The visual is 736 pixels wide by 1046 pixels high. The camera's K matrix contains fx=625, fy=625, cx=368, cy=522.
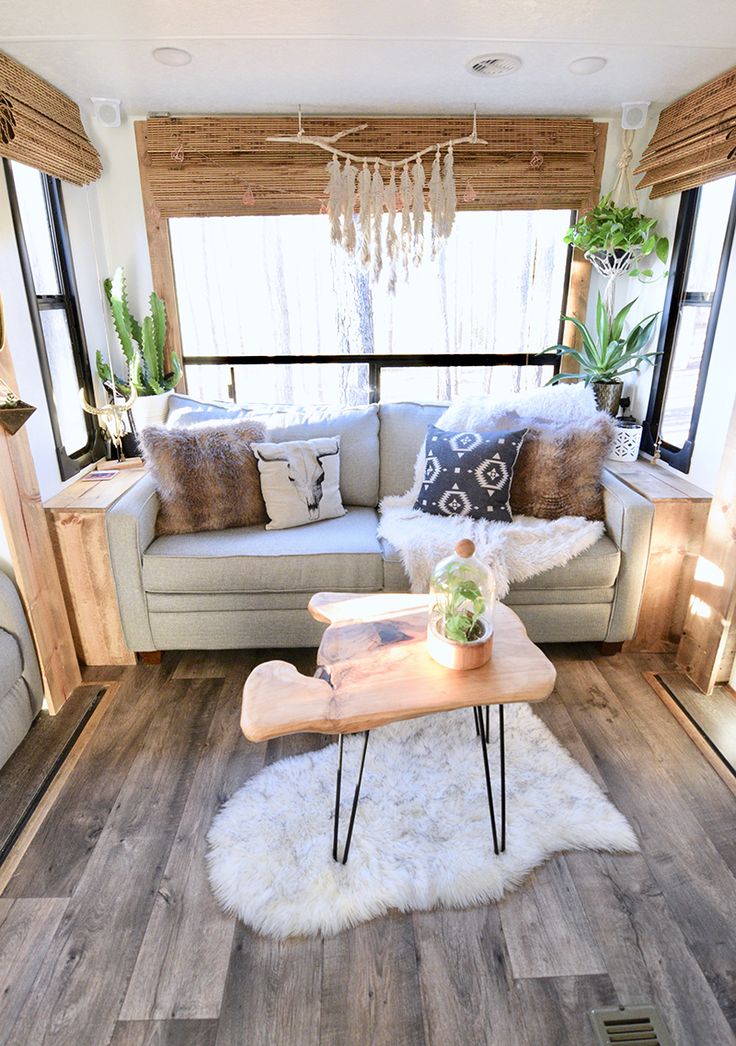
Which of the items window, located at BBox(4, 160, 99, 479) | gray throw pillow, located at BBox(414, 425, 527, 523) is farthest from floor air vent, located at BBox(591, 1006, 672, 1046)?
window, located at BBox(4, 160, 99, 479)

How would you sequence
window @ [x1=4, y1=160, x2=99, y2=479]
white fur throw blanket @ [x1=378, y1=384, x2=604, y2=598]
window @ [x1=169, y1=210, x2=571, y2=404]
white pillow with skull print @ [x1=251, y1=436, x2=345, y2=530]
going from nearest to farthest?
white fur throw blanket @ [x1=378, y1=384, x2=604, y2=598], window @ [x1=4, y1=160, x2=99, y2=479], white pillow with skull print @ [x1=251, y1=436, x2=345, y2=530], window @ [x1=169, y1=210, x2=571, y2=404]

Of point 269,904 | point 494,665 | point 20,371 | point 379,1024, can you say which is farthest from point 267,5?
point 379,1024

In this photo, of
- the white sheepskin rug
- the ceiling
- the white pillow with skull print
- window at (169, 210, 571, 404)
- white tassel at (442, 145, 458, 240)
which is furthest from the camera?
window at (169, 210, 571, 404)

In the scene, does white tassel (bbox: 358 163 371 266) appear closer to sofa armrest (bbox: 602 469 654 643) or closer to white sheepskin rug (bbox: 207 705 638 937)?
sofa armrest (bbox: 602 469 654 643)

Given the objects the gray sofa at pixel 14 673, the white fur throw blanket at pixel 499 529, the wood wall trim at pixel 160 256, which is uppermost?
the wood wall trim at pixel 160 256

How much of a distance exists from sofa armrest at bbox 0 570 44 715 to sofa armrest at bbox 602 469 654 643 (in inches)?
83.5

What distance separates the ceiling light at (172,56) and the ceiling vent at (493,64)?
3.25ft

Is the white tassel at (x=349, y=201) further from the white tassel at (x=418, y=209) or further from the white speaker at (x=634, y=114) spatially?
the white speaker at (x=634, y=114)

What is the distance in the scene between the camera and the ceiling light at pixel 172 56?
2.08 meters

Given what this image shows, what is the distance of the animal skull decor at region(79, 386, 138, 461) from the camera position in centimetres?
277

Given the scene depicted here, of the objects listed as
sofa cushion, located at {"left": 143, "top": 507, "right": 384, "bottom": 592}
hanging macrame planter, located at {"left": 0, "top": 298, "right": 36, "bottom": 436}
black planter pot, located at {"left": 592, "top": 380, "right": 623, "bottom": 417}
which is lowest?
sofa cushion, located at {"left": 143, "top": 507, "right": 384, "bottom": 592}

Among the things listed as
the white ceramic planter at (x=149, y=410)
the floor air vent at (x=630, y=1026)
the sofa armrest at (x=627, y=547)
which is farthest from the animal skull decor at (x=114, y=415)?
the floor air vent at (x=630, y=1026)

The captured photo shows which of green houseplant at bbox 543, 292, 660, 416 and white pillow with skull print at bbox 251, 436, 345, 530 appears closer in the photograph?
white pillow with skull print at bbox 251, 436, 345, 530

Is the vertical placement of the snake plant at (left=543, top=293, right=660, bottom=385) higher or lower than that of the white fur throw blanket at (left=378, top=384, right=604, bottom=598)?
higher
